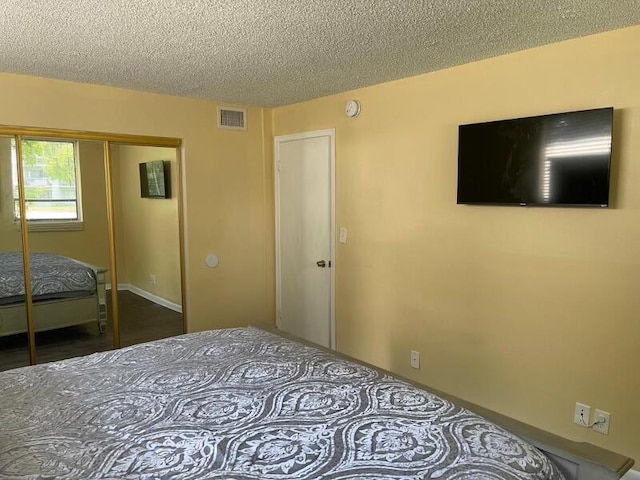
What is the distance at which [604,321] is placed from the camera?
2475 millimetres

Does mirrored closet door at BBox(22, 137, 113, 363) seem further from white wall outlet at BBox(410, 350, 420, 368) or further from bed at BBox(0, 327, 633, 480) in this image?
white wall outlet at BBox(410, 350, 420, 368)

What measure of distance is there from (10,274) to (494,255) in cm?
325

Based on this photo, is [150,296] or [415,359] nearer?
[415,359]

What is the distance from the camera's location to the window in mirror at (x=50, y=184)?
340 cm

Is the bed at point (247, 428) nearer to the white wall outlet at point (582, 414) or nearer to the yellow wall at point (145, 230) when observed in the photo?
the white wall outlet at point (582, 414)

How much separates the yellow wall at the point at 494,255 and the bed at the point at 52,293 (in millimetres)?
1916

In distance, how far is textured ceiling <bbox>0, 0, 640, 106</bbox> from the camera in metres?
2.09

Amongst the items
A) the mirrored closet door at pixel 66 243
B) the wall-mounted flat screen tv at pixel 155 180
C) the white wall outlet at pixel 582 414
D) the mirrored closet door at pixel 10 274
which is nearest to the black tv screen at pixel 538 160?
the white wall outlet at pixel 582 414

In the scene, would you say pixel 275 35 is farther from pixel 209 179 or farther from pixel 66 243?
pixel 66 243

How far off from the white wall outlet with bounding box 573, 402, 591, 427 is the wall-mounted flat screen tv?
3259 millimetres

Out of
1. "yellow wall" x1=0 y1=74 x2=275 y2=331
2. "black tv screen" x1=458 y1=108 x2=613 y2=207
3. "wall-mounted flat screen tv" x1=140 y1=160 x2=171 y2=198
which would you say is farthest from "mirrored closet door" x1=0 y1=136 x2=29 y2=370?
"black tv screen" x1=458 y1=108 x2=613 y2=207

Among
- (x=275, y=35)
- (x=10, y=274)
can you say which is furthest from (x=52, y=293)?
(x=275, y=35)

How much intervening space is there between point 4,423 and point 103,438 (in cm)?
38

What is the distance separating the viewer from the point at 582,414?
8.47ft
